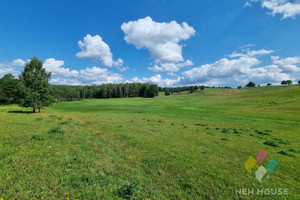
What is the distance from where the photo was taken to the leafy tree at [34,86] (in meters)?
25.1

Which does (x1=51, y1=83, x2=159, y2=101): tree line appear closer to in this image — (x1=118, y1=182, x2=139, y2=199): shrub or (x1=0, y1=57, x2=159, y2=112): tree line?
(x1=0, y1=57, x2=159, y2=112): tree line

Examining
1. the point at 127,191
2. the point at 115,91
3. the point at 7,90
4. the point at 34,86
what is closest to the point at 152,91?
the point at 115,91

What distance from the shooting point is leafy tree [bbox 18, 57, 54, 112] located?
25094mm

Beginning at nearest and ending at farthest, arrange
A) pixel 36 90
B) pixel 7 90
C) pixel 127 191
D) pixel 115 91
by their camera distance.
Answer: pixel 127 191, pixel 36 90, pixel 7 90, pixel 115 91

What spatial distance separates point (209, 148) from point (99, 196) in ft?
27.1

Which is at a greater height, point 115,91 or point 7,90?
point 115,91

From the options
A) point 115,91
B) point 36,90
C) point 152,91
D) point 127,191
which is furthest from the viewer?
point 115,91

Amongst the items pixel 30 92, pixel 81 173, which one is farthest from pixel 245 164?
pixel 30 92

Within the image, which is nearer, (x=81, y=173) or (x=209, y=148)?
(x=81, y=173)

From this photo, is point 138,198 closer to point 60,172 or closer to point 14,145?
point 60,172

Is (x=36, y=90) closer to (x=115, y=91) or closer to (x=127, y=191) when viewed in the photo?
(x=127, y=191)

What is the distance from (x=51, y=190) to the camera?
4301 millimetres

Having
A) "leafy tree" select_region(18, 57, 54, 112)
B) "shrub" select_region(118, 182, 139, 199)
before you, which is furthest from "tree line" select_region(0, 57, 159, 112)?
"shrub" select_region(118, 182, 139, 199)

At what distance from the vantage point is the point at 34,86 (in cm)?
2800
